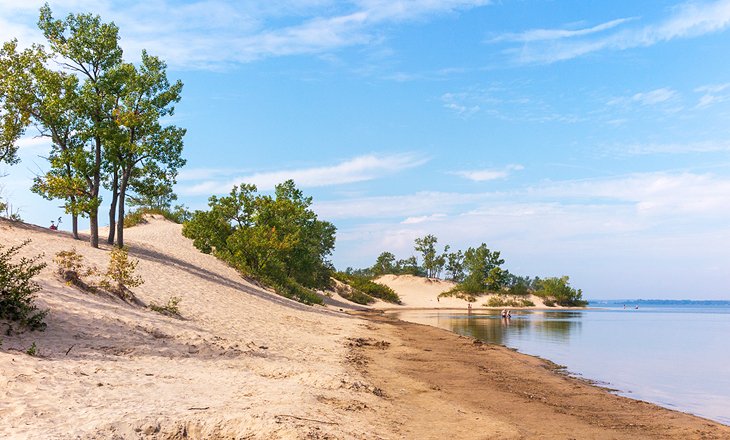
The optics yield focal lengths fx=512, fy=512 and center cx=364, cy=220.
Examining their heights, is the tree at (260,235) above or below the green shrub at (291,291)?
above

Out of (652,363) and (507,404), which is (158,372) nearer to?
(507,404)

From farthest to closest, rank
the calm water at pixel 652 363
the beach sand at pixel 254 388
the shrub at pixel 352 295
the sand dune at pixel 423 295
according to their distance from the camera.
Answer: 1. the sand dune at pixel 423 295
2. the shrub at pixel 352 295
3. the calm water at pixel 652 363
4. the beach sand at pixel 254 388

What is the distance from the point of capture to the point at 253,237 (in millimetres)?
44812

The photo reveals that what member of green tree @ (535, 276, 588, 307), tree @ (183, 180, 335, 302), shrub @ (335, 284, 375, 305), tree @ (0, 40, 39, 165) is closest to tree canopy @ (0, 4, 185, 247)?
tree @ (0, 40, 39, 165)

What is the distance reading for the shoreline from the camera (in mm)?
10023

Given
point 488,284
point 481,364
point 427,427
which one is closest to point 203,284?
point 481,364

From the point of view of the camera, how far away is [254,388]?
33.1 ft

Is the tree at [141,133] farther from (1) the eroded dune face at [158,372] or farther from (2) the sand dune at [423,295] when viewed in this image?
(2) the sand dune at [423,295]

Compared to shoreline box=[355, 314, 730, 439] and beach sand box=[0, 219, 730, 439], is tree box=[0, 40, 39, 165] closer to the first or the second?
beach sand box=[0, 219, 730, 439]

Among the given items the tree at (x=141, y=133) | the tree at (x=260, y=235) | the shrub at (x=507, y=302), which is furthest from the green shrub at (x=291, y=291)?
the shrub at (x=507, y=302)

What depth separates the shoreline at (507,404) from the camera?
10.0m

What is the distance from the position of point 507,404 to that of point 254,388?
6273mm

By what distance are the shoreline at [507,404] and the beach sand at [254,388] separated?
5 centimetres

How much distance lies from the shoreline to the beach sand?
0.05 meters
